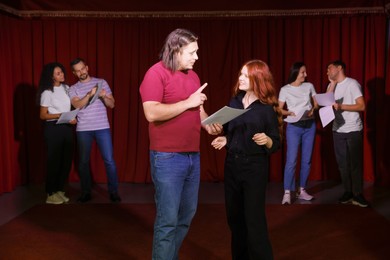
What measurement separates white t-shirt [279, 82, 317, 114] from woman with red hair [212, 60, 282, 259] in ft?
7.43

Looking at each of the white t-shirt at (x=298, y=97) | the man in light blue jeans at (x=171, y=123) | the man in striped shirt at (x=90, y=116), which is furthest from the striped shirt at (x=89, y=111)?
the man in light blue jeans at (x=171, y=123)

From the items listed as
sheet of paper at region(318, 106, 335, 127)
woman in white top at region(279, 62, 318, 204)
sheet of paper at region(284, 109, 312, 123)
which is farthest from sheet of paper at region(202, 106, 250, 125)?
woman in white top at region(279, 62, 318, 204)

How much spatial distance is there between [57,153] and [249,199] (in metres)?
2.93

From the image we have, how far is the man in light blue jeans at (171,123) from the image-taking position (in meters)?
2.62

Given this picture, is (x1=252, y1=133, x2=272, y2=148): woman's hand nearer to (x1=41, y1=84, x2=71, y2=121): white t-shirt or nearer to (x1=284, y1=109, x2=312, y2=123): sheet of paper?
(x1=284, y1=109, x2=312, y2=123): sheet of paper

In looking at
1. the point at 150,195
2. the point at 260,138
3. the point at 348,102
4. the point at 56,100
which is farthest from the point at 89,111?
the point at 260,138

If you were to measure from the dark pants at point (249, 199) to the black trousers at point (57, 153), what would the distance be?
275 cm

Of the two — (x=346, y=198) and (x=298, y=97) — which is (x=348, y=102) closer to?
(x=298, y=97)

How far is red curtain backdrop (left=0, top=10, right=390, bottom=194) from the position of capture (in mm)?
6586

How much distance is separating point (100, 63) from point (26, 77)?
38.7 inches

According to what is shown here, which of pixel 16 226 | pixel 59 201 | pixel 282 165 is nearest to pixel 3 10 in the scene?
pixel 59 201

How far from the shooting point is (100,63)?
6.74 meters

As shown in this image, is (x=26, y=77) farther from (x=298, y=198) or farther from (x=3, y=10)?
(x=298, y=198)

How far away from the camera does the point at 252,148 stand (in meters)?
3.02
